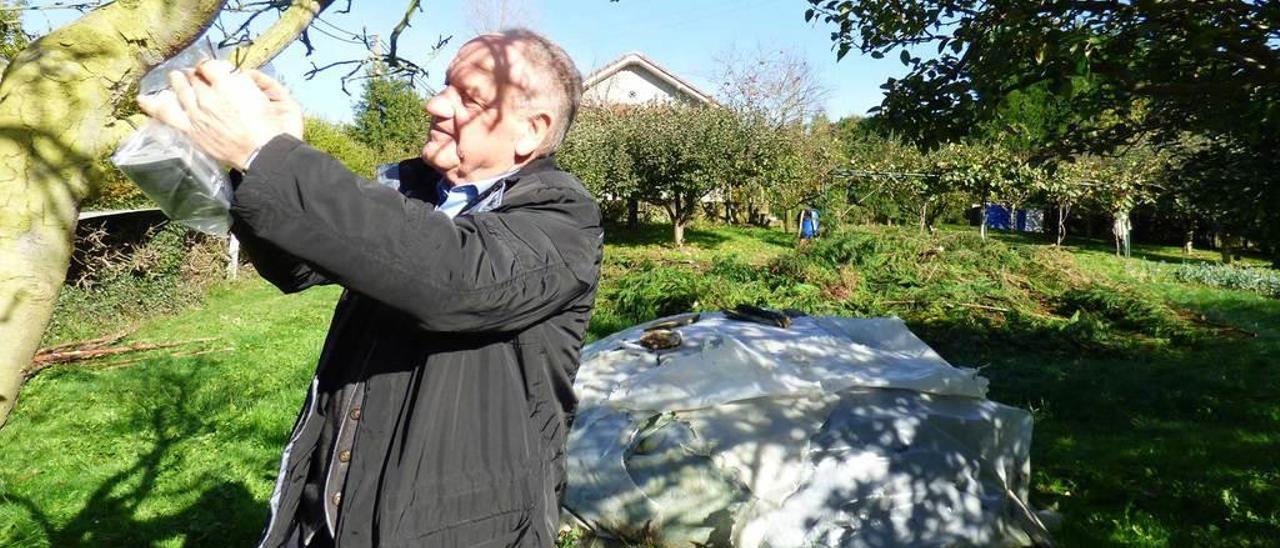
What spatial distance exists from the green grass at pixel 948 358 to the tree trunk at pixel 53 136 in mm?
3115

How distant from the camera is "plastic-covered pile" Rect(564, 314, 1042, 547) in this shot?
12.0ft

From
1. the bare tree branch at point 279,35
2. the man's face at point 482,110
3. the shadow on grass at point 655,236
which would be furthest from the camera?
the shadow on grass at point 655,236

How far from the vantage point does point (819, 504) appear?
3.66 metres

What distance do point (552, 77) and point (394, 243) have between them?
0.57m

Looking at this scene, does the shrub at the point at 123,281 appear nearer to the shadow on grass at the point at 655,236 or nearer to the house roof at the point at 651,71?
the shadow on grass at the point at 655,236

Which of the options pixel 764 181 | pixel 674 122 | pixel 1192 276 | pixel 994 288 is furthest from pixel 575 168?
pixel 1192 276

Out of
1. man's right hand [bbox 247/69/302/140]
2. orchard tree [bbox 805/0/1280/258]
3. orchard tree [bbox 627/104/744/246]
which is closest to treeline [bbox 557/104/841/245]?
orchard tree [bbox 627/104/744/246]

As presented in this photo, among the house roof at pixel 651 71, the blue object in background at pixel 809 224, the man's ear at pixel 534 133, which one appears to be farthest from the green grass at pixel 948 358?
the house roof at pixel 651 71

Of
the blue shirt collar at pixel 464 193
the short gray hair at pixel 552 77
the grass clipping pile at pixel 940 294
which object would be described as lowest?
the grass clipping pile at pixel 940 294

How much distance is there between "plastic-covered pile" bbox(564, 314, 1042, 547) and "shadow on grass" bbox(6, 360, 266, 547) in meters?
1.70

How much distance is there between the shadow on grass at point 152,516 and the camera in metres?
3.86

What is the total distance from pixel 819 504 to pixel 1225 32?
259 cm

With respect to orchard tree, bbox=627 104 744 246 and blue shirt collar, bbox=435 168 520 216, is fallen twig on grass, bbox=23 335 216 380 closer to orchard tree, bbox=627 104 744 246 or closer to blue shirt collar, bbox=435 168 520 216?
blue shirt collar, bbox=435 168 520 216

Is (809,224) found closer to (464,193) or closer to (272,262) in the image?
(464,193)
